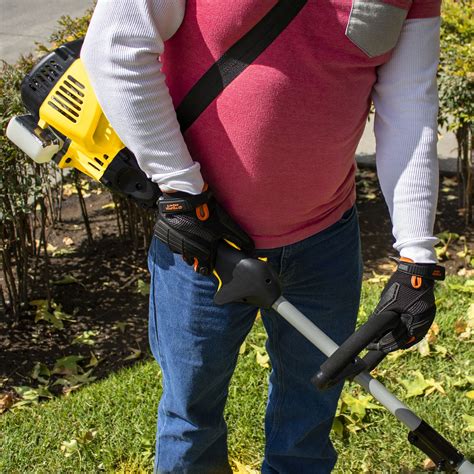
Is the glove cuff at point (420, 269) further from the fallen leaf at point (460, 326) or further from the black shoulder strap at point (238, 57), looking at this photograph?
the fallen leaf at point (460, 326)

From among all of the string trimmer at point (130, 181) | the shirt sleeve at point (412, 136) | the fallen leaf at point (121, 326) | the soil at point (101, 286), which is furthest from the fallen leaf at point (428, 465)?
the fallen leaf at point (121, 326)

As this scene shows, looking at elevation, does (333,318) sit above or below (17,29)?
above

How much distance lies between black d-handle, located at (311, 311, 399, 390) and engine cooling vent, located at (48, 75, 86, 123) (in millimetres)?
901

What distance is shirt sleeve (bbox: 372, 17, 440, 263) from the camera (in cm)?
204

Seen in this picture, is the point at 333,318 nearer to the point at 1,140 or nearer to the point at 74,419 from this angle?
the point at 74,419

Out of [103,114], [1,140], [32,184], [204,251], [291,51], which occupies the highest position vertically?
[291,51]

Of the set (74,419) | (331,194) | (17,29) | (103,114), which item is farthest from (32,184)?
(17,29)

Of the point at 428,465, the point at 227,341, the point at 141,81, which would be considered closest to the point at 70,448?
the point at 227,341

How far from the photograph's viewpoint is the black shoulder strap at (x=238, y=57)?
71.7 inches

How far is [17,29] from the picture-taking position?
29.9 feet

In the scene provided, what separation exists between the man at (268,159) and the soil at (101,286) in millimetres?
1439

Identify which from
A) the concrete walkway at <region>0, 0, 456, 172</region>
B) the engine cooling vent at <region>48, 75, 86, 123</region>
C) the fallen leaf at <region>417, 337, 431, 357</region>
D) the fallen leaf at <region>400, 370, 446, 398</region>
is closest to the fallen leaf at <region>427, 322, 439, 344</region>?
the fallen leaf at <region>417, 337, 431, 357</region>

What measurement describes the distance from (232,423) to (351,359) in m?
1.40

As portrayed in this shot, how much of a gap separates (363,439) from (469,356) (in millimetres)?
750
